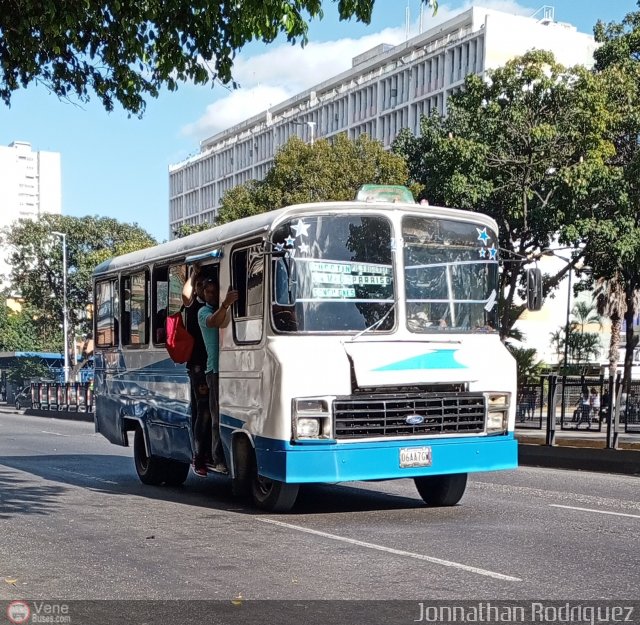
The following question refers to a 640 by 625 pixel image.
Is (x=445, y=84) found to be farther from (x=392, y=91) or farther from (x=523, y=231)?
(x=523, y=231)

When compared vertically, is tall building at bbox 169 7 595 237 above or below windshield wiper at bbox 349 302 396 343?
above

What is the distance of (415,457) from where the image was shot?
399 inches

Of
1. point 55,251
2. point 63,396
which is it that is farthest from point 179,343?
point 55,251

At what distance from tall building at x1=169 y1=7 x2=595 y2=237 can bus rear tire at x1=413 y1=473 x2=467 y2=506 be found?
195 feet

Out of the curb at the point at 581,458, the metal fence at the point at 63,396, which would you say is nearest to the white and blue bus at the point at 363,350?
the curb at the point at 581,458

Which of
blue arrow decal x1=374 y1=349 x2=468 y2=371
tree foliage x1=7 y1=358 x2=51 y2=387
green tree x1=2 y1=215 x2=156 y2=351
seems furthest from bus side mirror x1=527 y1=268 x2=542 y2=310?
tree foliage x1=7 y1=358 x2=51 y2=387

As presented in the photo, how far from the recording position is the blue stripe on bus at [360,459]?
9.76 metres

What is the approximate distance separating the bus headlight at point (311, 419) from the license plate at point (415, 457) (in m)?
0.73

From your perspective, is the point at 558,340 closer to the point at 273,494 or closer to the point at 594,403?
the point at 594,403

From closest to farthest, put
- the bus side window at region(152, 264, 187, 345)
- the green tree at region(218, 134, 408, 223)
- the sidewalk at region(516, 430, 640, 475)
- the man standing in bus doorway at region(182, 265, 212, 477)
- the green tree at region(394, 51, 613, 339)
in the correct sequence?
the man standing in bus doorway at region(182, 265, 212, 477)
the bus side window at region(152, 264, 187, 345)
the sidewalk at region(516, 430, 640, 475)
the green tree at region(394, 51, 613, 339)
the green tree at region(218, 134, 408, 223)

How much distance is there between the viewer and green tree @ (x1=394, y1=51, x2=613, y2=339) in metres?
30.7

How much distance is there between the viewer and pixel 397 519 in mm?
10234

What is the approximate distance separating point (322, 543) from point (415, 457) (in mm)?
1678

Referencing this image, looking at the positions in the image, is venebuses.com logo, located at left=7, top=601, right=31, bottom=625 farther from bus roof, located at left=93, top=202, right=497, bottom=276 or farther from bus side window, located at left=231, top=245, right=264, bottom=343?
bus roof, located at left=93, top=202, right=497, bottom=276
